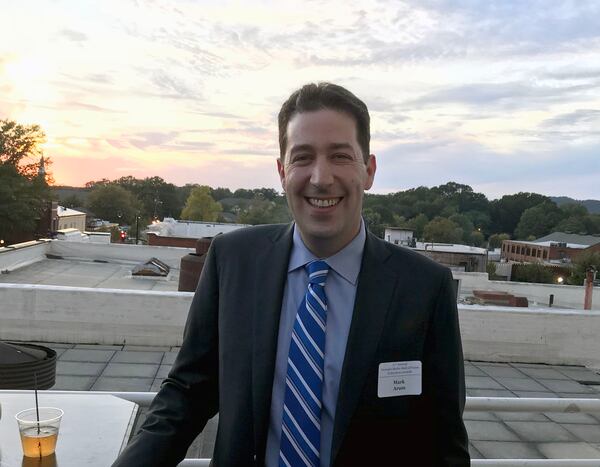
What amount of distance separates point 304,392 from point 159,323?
20.5ft

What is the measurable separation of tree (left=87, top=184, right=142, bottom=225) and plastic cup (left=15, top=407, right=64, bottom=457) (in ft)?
309

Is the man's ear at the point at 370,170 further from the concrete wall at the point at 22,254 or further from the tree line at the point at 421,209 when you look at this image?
the tree line at the point at 421,209

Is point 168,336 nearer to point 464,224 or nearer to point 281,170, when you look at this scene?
point 281,170

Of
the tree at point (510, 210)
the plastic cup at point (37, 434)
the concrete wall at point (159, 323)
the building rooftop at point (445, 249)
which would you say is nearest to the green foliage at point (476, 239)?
the tree at point (510, 210)

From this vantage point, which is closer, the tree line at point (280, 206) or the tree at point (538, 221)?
the tree line at point (280, 206)

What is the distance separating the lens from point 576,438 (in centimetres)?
549

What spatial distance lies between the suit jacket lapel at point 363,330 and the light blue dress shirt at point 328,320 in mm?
42

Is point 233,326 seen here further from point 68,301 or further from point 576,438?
point 68,301

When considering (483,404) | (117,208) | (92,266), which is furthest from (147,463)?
(117,208)

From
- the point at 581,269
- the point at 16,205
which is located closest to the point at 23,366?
the point at 16,205

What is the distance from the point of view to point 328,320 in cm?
168

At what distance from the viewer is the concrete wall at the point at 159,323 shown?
727 centimetres

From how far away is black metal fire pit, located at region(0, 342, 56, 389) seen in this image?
3.47 m

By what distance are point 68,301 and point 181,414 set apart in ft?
20.4
